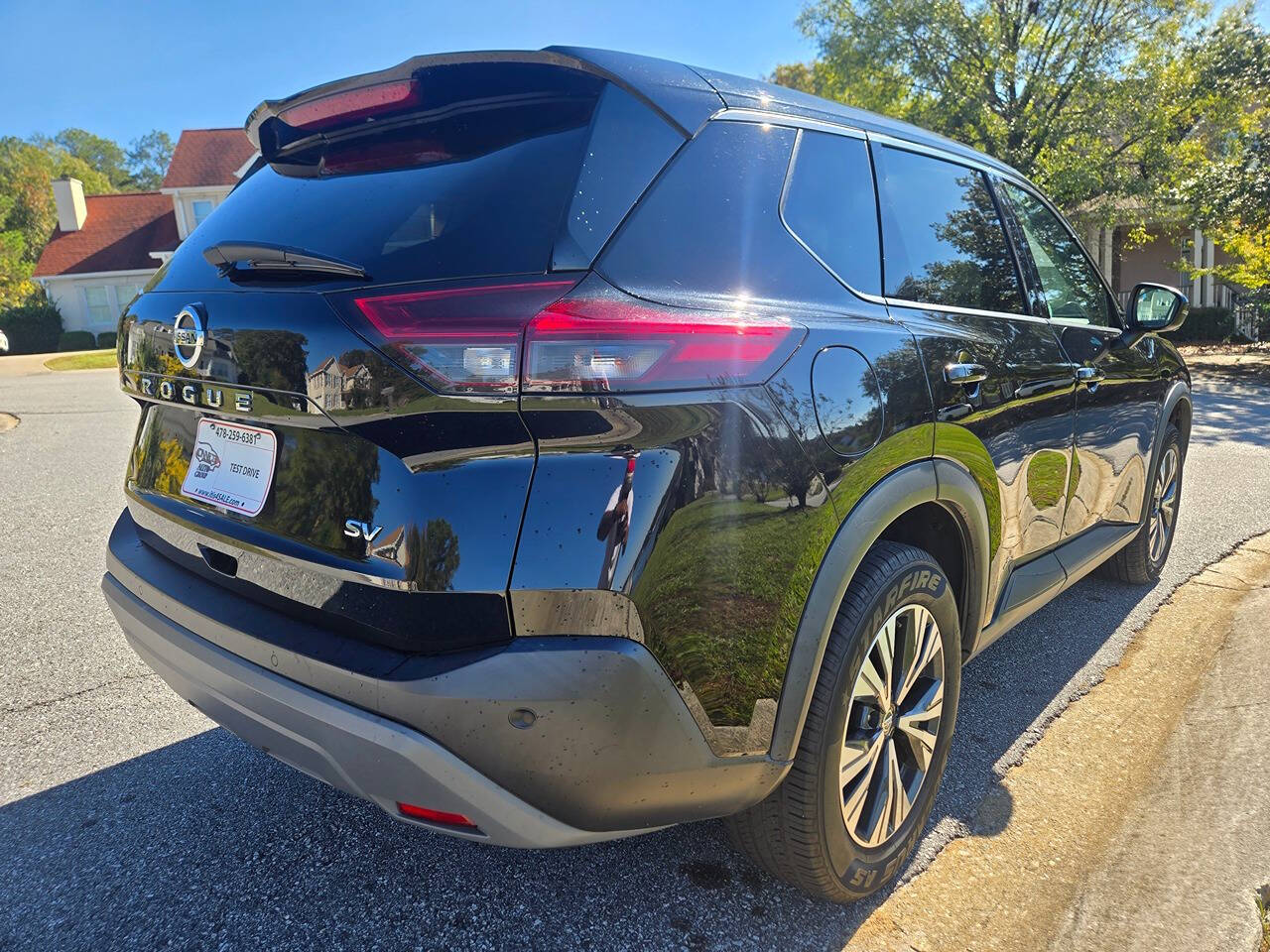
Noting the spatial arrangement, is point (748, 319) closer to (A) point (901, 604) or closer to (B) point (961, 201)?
(A) point (901, 604)

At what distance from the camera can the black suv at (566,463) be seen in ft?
4.97

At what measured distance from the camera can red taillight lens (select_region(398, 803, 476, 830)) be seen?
1.62 meters

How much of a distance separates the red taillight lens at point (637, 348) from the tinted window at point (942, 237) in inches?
29.6

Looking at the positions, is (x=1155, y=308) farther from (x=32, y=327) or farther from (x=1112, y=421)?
(x=32, y=327)

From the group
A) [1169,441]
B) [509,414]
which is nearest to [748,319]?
[509,414]

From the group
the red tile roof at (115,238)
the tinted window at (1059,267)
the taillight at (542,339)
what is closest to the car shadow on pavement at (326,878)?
the taillight at (542,339)

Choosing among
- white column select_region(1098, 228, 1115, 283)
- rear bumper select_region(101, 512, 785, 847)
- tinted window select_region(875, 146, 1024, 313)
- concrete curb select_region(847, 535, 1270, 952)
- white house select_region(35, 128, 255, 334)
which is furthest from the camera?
white house select_region(35, 128, 255, 334)

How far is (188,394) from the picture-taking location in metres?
1.95

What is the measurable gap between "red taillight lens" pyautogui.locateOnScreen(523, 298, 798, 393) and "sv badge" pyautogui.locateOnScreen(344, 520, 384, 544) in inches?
15.7

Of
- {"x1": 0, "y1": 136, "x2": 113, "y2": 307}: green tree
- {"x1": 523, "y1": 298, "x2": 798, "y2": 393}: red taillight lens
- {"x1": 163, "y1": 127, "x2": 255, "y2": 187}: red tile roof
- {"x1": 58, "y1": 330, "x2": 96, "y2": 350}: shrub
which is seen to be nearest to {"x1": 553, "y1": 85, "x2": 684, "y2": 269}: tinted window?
{"x1": 523, "y1": 298, "x2": 798, "y2": 393}: red taillight lens

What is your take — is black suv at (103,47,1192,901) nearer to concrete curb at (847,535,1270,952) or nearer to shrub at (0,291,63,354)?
concrete curb at (847,535,1270,952)

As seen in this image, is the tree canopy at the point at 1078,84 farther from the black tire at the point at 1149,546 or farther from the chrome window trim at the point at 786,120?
the chrome window trim at the point at 786,120

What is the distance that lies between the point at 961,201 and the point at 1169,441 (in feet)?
7.69

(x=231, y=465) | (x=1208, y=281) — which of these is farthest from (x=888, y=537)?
(x=1208, y=281)
